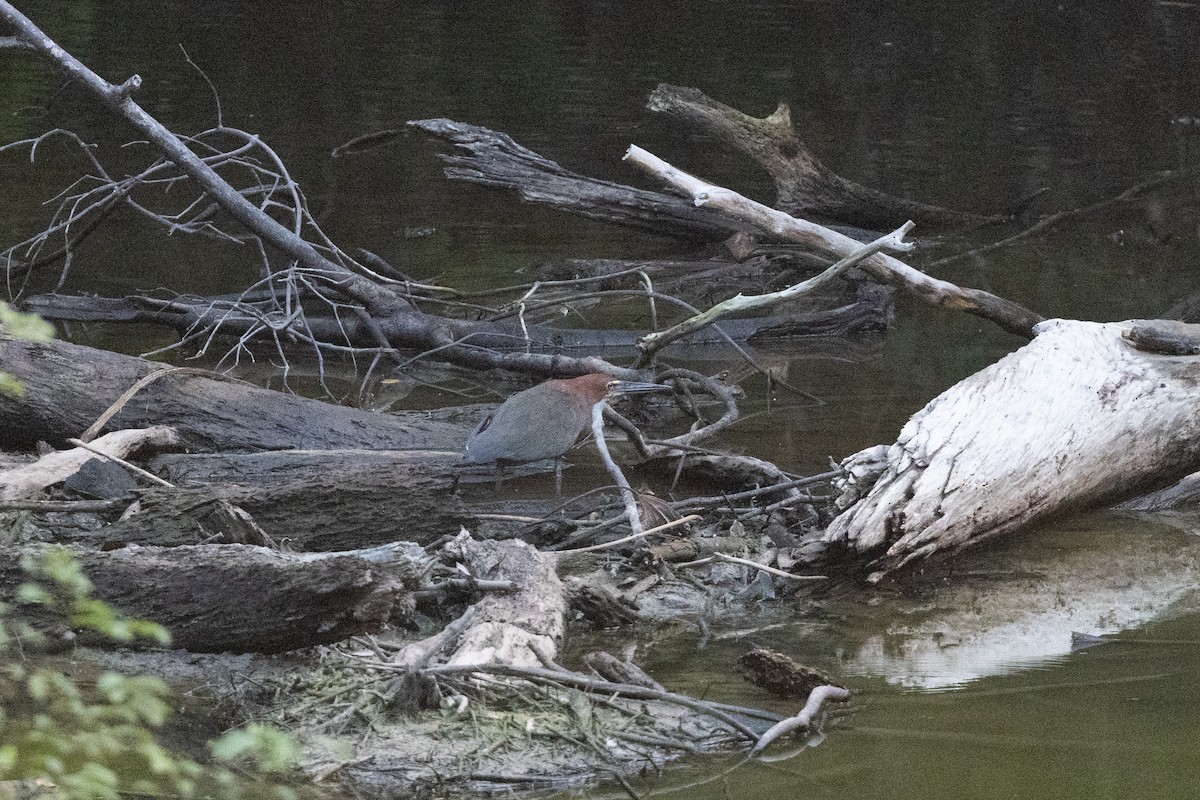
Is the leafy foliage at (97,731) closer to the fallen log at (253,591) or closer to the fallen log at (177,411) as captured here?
the fallen log at (253,591)

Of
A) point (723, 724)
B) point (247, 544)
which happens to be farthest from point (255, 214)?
point (723, 724)

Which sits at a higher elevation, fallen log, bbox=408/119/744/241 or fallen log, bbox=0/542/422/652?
fallen log, bbox=408/119/744/241

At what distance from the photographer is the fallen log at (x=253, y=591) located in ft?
10.5

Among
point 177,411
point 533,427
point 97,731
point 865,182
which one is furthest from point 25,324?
point 865,182

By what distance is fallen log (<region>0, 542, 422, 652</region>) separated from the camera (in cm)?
320

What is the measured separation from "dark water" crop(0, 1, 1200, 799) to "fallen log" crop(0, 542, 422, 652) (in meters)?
0.80

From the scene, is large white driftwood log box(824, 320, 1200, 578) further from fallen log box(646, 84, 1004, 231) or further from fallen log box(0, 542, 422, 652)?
fallen log box(646, 84, 1004, 231)

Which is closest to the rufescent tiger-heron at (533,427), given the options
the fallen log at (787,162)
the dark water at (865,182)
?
the dark water at (865,182)

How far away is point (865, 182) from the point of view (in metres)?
10.8

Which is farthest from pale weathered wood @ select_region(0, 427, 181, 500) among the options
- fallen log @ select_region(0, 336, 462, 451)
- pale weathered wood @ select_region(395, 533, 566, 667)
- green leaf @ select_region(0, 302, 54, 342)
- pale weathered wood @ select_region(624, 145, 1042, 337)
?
green leaf @ select_region(0, 302, 54, 342)

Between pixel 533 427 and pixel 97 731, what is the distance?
8.99 feet

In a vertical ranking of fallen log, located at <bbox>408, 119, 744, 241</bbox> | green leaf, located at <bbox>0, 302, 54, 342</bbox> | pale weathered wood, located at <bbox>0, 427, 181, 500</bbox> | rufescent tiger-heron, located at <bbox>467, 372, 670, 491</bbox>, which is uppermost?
green leaf, located at <bbox>0, 302, 54, 342</bbox>

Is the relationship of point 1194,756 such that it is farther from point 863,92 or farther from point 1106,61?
point 1106,61

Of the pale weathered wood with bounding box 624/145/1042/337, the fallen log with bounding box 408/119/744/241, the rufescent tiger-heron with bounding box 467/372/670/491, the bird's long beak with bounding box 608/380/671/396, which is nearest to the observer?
the rufescent tiger-heron with bounding box 467/372/670/491
